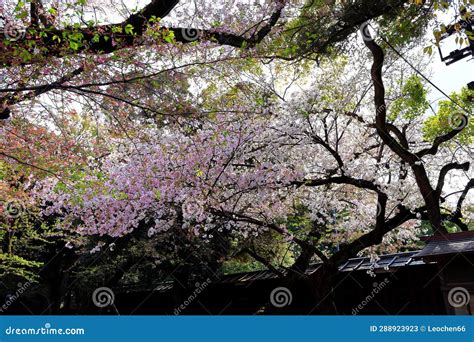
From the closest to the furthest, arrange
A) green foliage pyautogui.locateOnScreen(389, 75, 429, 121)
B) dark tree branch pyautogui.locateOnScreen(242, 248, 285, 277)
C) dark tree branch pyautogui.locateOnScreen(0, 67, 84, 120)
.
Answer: dark tree branch pyautogui.locateOnScreen(0, 67, 84, 120) < green foliage pyautogui.locateOnScreen(389, 75, 429, 121) < dark tree branch pyautogui.locateOnScreen(242, 248, 285, 277)

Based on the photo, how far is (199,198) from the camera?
799 centimetres

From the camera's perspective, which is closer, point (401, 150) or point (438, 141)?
point (401, 150)

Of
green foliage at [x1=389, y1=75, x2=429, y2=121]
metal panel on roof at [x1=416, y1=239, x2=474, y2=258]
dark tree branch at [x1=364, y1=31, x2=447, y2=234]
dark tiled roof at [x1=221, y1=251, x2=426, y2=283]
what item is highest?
green foliage at [x1=389, y1=75, x2=429, y2=121]

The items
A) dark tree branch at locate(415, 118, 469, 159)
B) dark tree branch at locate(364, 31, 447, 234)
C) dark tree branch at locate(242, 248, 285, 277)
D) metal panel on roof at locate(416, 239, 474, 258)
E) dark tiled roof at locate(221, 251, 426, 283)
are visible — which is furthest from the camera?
dark tree branch at locate(242, 248, 285, 277)

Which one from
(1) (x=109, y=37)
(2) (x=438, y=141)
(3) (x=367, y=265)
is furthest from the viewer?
(3) (x=367, y=265)

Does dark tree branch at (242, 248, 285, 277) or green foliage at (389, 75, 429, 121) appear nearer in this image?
green foliage at (389, 75, 429, 121)

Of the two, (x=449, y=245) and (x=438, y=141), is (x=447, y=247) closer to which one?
(x=449, y=245)

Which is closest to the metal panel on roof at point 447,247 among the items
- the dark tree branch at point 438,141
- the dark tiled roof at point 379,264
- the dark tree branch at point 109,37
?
the dark tree branch at point 438,141

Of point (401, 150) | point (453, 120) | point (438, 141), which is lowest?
point (401, 150)

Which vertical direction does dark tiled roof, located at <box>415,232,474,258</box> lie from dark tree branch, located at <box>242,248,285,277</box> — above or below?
below

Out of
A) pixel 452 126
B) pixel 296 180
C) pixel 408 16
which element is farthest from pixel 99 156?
pixel 452 126

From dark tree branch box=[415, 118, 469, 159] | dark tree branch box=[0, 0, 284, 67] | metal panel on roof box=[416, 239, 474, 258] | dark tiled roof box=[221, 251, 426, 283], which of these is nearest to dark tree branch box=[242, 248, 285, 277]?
dark tiled roof box=[221, 251, 426, 283]

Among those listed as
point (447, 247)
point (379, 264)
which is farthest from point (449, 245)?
point (379, 264)

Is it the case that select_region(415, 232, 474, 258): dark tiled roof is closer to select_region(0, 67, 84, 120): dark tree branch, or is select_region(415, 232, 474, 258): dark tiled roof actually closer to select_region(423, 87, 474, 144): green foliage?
select_region(423, 87, 474, 144): green foliage
